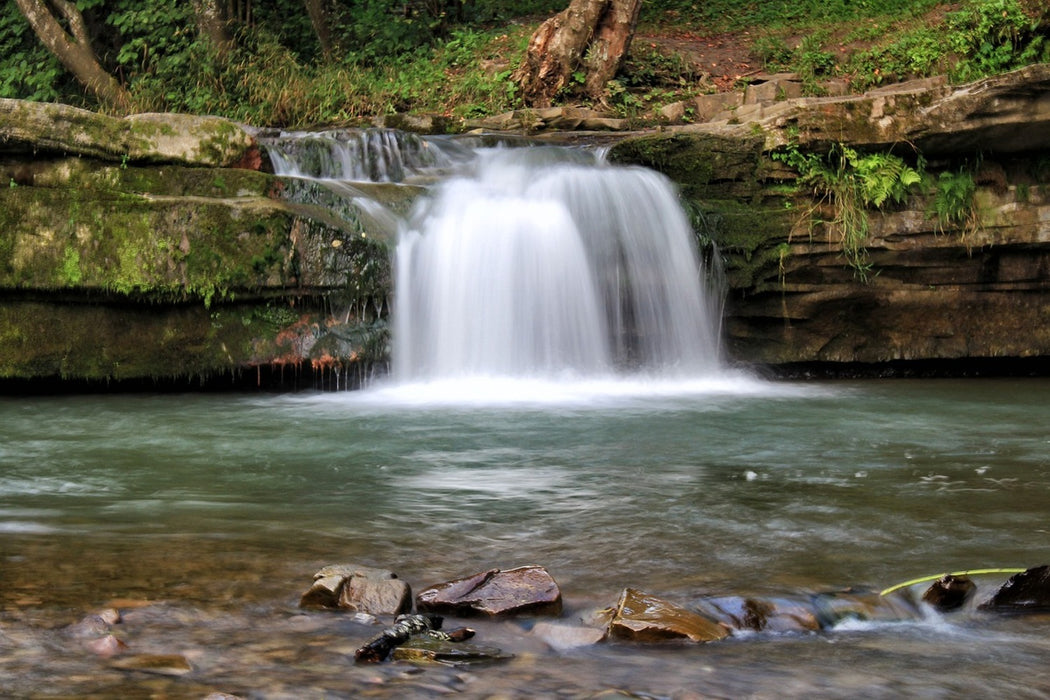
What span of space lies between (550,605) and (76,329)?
20.5 feet

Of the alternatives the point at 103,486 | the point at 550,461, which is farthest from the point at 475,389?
the point at 103,486

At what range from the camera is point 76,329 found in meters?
7.95

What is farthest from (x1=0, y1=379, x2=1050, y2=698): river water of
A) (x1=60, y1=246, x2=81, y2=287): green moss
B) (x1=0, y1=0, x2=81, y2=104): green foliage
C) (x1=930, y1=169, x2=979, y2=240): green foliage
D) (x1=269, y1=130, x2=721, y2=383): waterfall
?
(x1=0, y1=0, x2=81, y2=104): green foliage

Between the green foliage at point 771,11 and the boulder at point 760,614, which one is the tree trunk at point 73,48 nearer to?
the green foliage at point 771,11

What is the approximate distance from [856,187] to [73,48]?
1247 centimetres

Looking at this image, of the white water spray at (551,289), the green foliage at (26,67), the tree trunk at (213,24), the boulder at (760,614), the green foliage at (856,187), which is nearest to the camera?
the boulder at (760,614)

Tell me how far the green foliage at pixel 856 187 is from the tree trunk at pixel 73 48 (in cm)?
1104

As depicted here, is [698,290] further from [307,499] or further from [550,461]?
[307,499]

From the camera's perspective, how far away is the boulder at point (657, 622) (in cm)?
263

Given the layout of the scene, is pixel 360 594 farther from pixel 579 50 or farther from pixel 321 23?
pixel 321 23

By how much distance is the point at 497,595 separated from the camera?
284cm

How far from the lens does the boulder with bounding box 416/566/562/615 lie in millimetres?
2807

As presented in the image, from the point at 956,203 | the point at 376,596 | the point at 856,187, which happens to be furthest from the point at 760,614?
the point at 956,203

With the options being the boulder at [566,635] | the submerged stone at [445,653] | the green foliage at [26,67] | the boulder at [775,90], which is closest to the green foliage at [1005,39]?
the boulder at [775,90]
